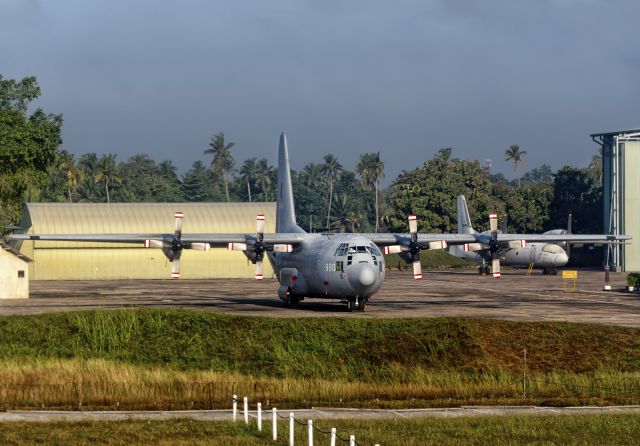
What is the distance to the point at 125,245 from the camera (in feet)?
323

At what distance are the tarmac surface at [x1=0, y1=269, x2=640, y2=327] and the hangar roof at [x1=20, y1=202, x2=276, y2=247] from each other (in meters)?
8.25

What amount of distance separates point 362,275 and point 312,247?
5737 millimetres

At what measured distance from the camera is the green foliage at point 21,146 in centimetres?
8281

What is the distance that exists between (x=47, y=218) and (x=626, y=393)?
7708 centimetres

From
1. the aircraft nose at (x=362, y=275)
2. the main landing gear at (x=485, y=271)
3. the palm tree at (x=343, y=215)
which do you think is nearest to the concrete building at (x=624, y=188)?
the main landing gear at (x=485, y=271)

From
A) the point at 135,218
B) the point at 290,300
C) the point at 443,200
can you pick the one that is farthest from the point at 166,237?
the point at 443,200

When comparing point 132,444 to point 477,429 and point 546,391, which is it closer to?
point 477,429

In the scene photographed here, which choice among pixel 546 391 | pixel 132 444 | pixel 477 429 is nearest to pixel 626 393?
pixel 546 391

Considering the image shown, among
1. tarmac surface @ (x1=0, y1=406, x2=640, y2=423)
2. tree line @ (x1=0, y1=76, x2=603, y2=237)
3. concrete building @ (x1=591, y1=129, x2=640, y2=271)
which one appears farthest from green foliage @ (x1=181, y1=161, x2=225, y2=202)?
tarmac surface @ (x1=0, y1=406, x2=640, y2=423)

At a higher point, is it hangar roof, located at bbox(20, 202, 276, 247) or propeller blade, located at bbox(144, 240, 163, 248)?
hangar roof, located at bbox(20, 202, 276, 247)

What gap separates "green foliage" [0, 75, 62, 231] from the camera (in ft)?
272

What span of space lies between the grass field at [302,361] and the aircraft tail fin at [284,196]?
717 inches

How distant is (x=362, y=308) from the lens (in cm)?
5422

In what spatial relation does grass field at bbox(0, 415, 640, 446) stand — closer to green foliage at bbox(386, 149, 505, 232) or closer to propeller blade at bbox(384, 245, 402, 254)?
propeller blade at bbox(384, 245, 402, 254)
